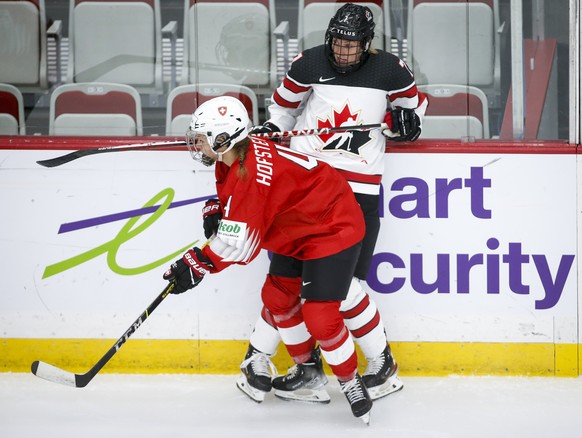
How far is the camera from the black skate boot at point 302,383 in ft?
10.6

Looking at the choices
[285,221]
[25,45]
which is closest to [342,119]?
[285,221]

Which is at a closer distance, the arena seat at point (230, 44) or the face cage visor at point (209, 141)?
A: the face cage visor at point (209, 141)

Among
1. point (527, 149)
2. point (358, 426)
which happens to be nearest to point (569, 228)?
point (527, 149)

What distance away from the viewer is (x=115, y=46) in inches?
139

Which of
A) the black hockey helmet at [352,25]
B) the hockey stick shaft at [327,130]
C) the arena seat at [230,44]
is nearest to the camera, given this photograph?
the black hockey helmet at [352,25]

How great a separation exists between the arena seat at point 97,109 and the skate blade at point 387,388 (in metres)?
1.25

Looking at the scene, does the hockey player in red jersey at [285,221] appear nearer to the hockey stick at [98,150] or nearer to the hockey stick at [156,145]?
the hockey stick at [156,145]

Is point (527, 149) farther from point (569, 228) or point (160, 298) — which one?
point (160, 298)

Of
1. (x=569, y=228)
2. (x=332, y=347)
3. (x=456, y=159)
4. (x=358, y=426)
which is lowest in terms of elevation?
(x=358, y=426)

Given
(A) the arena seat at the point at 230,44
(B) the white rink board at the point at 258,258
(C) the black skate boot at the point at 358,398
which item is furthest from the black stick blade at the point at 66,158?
(C) the black skate boot at the point at 358,398

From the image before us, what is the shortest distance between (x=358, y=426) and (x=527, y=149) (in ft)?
3.74

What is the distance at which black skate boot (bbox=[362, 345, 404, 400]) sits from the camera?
10.6 feet

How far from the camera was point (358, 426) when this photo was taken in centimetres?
298

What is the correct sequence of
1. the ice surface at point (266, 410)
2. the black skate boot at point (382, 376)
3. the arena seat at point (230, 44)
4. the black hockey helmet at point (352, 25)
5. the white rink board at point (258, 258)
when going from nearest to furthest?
the ice surface at point (266, 410) < the black hockey helmet at point (352, 25) < the black skate boot at point (382, 376) < the white rink board at point (258, 258) < the arena seat at point (230, 44)
